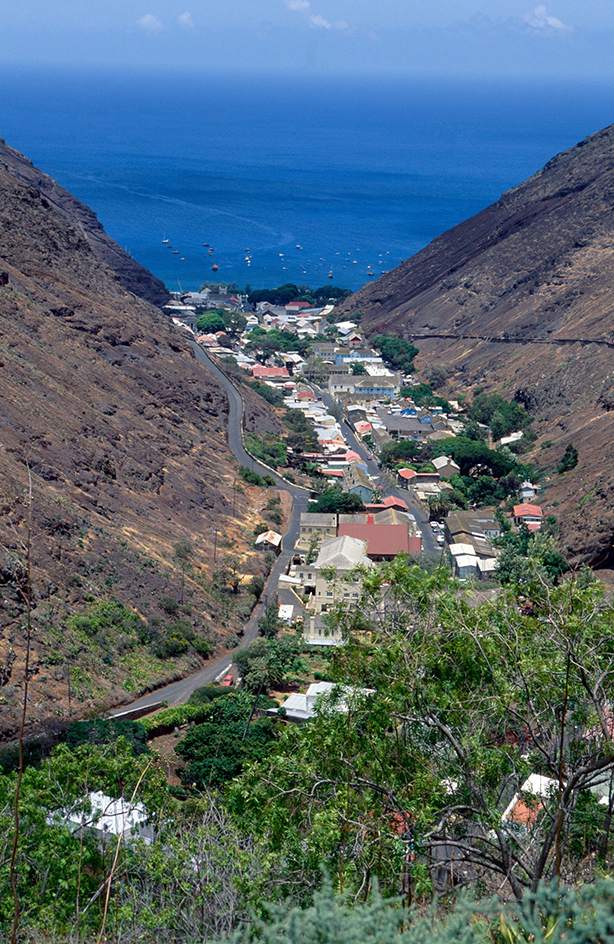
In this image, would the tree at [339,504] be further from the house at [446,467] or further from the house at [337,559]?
the house at [446,467]

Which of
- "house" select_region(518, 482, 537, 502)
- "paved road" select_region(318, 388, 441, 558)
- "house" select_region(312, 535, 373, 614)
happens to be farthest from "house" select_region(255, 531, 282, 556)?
"house" select_region(518, 482, 537, 502)

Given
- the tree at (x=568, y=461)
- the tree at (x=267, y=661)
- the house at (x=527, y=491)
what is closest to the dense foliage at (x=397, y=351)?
the tree at (x=568, y=461)

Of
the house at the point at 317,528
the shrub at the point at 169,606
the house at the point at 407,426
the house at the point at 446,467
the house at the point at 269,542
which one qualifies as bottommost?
the shrub at the point at 169,606

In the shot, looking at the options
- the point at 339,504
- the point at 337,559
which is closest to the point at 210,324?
the point at 339,504

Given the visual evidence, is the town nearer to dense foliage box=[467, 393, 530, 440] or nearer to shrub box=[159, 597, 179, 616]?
dense foliage box=[467, 393, 530, 440]

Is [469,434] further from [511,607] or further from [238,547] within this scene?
[511,607]

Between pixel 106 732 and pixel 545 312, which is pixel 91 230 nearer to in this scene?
pixel 545 312
